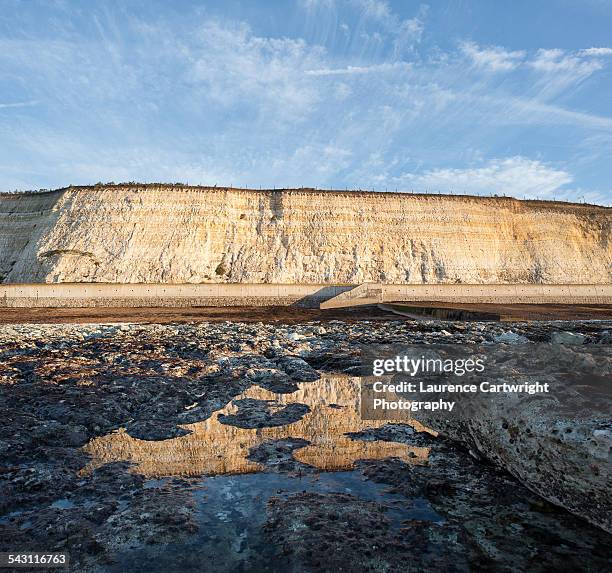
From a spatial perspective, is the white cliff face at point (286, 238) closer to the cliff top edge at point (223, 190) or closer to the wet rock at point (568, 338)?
the cliff top edge at point (223, 190)

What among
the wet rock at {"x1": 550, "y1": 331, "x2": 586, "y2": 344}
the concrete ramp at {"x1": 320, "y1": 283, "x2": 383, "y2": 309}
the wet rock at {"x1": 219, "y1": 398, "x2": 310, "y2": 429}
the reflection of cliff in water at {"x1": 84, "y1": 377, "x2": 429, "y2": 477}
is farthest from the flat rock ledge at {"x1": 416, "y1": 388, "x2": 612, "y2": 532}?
the concrete ramp at {"x1": 320, "y1": 283, "x2": 383, "y2": 309}

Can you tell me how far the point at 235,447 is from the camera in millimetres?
4504

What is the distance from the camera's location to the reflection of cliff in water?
4055 mm

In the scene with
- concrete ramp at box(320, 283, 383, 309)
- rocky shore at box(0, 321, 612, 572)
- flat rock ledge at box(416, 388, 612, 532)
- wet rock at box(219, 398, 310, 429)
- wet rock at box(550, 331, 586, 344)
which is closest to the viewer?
rocky shore at box(0, 321, 612, 572)

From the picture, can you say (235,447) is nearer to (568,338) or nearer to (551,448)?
(551,448)

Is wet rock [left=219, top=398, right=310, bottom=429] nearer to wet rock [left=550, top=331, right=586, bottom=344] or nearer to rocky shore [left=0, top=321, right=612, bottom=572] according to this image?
rocky shore [left=0, top=321, right=612, bottom=572]

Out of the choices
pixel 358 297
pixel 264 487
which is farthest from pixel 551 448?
A: pixel 358 297

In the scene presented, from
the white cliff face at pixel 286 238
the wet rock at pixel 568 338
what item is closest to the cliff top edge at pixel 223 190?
the white cliff face at pixel 286 238

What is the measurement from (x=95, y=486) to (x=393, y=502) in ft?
8.23

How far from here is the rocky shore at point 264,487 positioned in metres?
2.70

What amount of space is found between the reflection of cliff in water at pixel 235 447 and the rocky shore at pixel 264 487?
0.08 ft

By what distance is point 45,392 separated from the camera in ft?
20.0

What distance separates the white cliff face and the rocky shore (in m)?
41.8

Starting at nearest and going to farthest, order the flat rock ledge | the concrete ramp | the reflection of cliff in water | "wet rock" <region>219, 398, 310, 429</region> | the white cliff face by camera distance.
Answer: the flat rock ledge < the reflection of cliff in water < "wet rock" <region>219, 398, 310, 429</region> < the concrete ramp < the white cliff face
